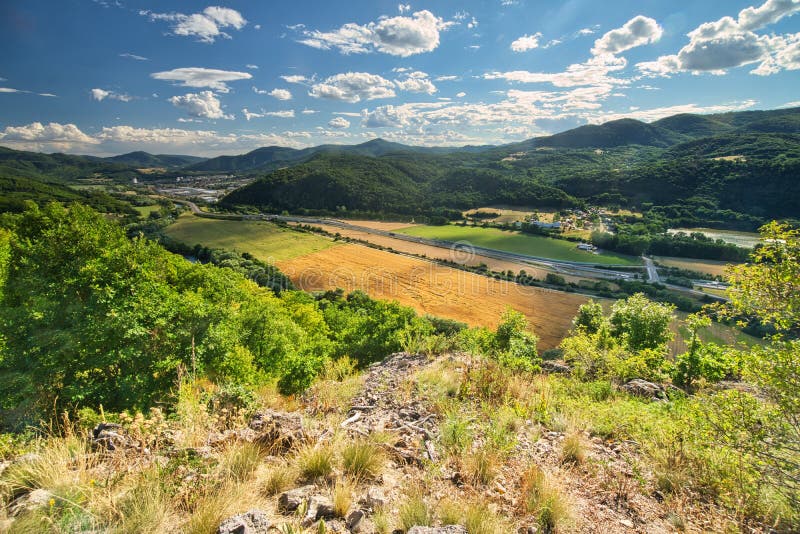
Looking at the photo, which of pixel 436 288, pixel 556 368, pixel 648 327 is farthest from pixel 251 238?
pixel 648 327

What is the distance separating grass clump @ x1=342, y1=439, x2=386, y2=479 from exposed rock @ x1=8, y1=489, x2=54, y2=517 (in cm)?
323

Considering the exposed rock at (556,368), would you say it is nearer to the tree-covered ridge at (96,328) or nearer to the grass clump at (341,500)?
the tree-covered ridge at (96,328)

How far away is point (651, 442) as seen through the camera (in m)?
5.83

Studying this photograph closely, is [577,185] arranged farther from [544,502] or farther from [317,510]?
[317,510]

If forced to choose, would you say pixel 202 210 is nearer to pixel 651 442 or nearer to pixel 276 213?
pixel 276 213

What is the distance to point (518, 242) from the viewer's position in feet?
274

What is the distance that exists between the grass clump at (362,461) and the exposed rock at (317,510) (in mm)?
660

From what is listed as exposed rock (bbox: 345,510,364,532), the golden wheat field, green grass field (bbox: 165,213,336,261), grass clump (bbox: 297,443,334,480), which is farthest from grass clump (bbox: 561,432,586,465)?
green grass field (bbox: 165,213,336,261)

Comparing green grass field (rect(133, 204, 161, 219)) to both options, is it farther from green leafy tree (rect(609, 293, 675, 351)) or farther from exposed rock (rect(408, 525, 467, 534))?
exposed rock (rect(408, 525, 467, 534))

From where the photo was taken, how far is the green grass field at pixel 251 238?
72.7m

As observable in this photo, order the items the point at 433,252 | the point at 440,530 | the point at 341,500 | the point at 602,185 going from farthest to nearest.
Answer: the point at 602,185 < the point at 433,252 < the point at 341,500 < the point at 440,530

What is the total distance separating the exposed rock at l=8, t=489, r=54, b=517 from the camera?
3.36 m

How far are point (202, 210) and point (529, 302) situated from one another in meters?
121

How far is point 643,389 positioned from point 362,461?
9831 mm
